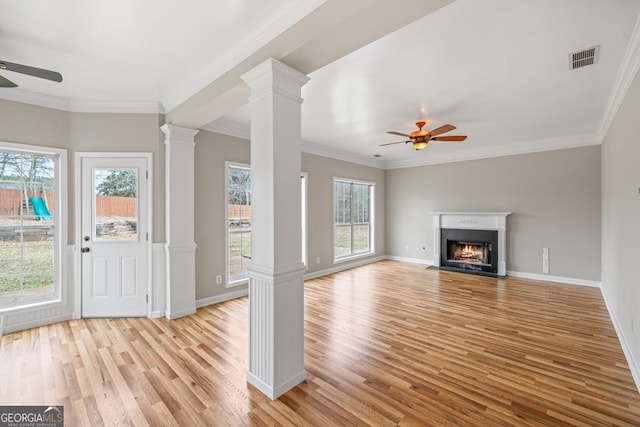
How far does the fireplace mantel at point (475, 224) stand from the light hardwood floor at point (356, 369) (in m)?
1.93

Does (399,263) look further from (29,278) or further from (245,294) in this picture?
(29,278)

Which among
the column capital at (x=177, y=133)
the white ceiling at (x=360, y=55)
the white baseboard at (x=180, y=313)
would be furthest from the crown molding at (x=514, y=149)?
the white baseboard at (x=180, y=313)

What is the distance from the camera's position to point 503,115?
160 inches

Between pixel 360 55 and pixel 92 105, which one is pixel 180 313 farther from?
pixel 360 55

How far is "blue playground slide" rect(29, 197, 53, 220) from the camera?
338 centimetres

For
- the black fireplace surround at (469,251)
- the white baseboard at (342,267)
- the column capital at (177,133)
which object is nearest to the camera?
the column capital at (177,133)

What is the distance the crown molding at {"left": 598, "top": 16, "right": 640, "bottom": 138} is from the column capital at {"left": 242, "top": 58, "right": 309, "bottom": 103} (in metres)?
2.53

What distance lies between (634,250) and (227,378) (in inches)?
144

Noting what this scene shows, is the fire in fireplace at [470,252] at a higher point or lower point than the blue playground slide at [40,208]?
lower

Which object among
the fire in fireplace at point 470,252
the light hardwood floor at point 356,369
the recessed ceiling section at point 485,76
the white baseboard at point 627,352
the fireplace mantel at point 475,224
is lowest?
the light hardwood floor at point 356,369

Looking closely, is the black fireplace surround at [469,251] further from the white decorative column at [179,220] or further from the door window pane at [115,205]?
the door window pane at [115,205]

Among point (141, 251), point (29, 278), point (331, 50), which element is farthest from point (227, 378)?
point (29, 278)

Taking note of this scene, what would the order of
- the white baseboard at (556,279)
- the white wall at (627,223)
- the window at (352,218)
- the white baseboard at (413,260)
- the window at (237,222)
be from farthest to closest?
the white baseboard at (413,260) → the window at (352,218) → the white baseboard at (556,279) → the window at (237,222) → the white wall at (627,223)

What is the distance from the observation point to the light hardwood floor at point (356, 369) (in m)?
1.92
